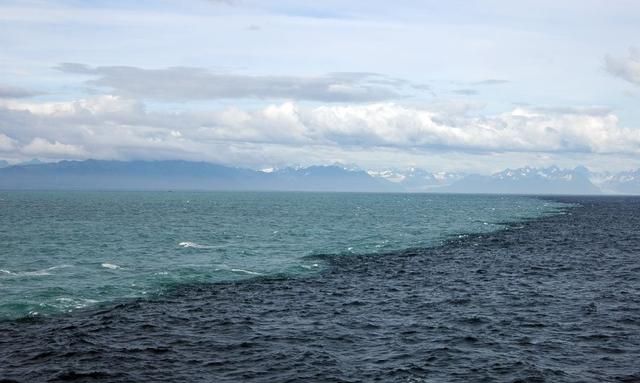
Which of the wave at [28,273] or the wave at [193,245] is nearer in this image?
the wave at [28,273]

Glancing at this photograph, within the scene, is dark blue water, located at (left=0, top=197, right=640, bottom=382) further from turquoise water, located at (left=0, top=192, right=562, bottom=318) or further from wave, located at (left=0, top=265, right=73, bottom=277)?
wave, located at (left=0, top=265, right=73, bottom=277)

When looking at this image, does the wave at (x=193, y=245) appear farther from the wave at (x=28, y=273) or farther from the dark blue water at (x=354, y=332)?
the dark blue water at (x=354, y=332)

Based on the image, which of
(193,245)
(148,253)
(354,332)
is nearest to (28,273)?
(148,253)

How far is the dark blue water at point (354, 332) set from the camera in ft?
97.0

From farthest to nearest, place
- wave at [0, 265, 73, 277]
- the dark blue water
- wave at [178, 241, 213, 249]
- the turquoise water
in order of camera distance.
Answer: wave at [178, 241, 213, 249] → wave at [0, 265, 73, 277] → the turquoise water → the dark blue water

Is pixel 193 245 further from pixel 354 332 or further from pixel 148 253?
pixel 354 332

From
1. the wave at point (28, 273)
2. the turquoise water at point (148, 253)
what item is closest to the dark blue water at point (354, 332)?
the turquoise water at point (148, 253)

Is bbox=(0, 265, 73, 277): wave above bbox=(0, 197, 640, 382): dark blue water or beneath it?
above

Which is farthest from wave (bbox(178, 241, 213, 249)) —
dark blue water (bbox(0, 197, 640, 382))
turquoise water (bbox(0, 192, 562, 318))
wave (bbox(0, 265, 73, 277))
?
dark blue water (bbox(0, 197, 640, 382))

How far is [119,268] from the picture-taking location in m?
61.5

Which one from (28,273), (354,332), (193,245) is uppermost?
(193,245)

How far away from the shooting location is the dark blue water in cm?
2956

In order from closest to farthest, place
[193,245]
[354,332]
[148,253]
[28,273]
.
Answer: [354,332], [28,273], [148,253], [193,245]

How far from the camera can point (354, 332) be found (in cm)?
3725
